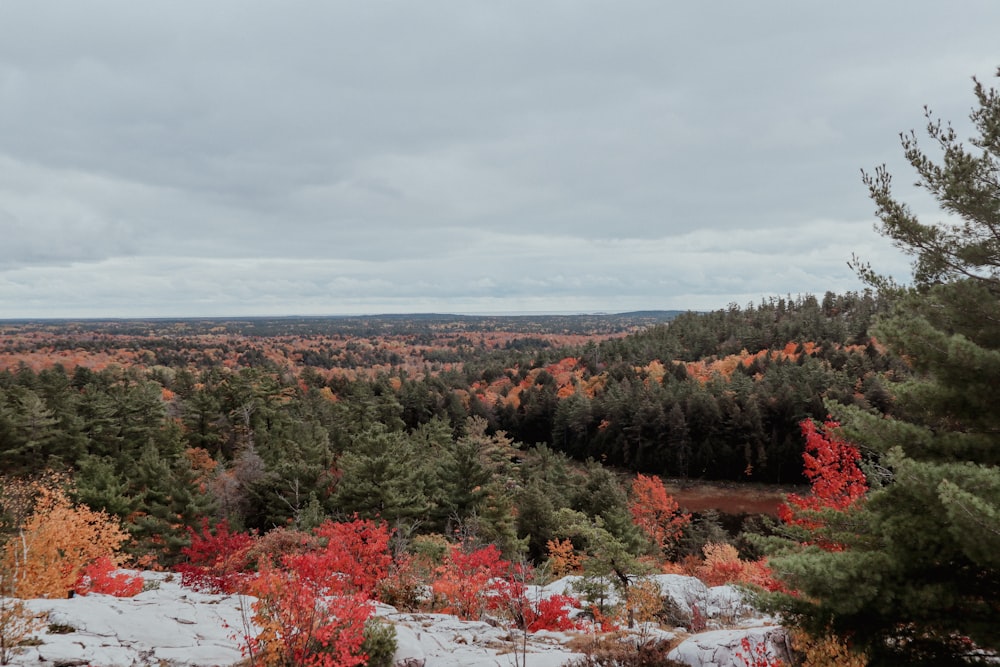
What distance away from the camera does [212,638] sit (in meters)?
11.3

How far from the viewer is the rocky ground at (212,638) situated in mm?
9516

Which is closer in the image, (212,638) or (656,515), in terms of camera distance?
(212,638)

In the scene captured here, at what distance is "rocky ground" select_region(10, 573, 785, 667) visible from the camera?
31.2 ft

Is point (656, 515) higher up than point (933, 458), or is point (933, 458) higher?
point (933, 458)

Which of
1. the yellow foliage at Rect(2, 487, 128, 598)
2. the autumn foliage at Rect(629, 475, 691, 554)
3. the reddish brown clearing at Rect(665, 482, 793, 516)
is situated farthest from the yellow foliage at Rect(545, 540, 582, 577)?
the reddish brown clearing at Rect(665, 482, 793, 516)

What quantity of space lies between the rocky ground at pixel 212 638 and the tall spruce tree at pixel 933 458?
324 cm

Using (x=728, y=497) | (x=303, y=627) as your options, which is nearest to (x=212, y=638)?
(x=303, y=627)

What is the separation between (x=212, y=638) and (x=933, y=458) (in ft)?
50.3

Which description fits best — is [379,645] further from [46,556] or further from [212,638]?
[46,556]

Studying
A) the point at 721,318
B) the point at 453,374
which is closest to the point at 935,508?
the point at 453,374

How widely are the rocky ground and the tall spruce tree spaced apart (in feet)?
10.6

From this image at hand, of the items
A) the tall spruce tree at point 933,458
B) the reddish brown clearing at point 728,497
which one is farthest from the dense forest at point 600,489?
the reddish brown clearing at point 728,497

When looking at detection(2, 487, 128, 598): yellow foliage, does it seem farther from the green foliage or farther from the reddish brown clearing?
the reddish brown clearing

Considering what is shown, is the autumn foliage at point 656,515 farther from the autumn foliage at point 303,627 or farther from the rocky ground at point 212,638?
the autumn foliage at point 303,627
